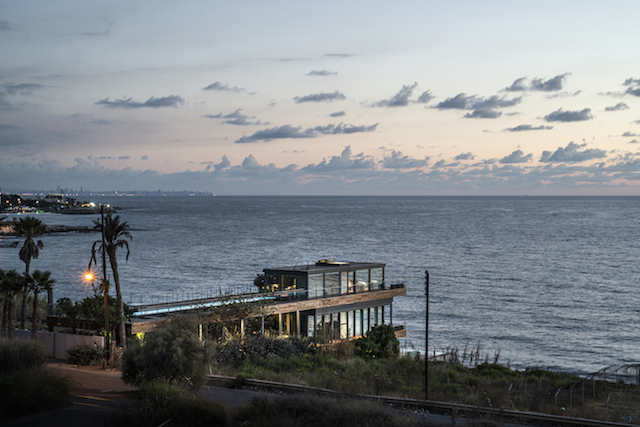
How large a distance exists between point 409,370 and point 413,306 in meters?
32.5

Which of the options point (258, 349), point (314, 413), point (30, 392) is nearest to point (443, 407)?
point (314, 413)

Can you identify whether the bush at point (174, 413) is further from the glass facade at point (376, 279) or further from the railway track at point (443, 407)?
the glass facade at point (376, 279)

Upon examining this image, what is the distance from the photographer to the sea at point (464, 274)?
159 feet

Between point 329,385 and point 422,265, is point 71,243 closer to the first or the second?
point 422,265

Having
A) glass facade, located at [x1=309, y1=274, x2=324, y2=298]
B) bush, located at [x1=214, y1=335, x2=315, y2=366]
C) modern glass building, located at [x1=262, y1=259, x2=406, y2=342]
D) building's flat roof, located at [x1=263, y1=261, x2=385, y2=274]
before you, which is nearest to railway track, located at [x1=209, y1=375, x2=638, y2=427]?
bush, located at [x1=214, y1=335, x2=315, y2=366]

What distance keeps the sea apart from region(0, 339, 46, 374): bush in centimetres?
1133

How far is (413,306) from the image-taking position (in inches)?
2420

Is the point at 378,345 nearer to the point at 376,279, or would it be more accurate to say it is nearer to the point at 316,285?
the point at 316,285

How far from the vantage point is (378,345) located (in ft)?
114

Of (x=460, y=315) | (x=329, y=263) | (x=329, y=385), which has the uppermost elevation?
(x=329, y=263)

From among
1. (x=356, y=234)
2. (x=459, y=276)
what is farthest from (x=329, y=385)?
(x=356, y=234)

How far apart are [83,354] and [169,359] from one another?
36.1 ft

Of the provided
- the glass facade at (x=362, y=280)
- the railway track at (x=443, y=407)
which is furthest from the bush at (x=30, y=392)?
the glass facade at (x=362, y=280)

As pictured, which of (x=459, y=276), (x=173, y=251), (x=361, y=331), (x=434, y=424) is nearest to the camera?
(x=434, y=424)
